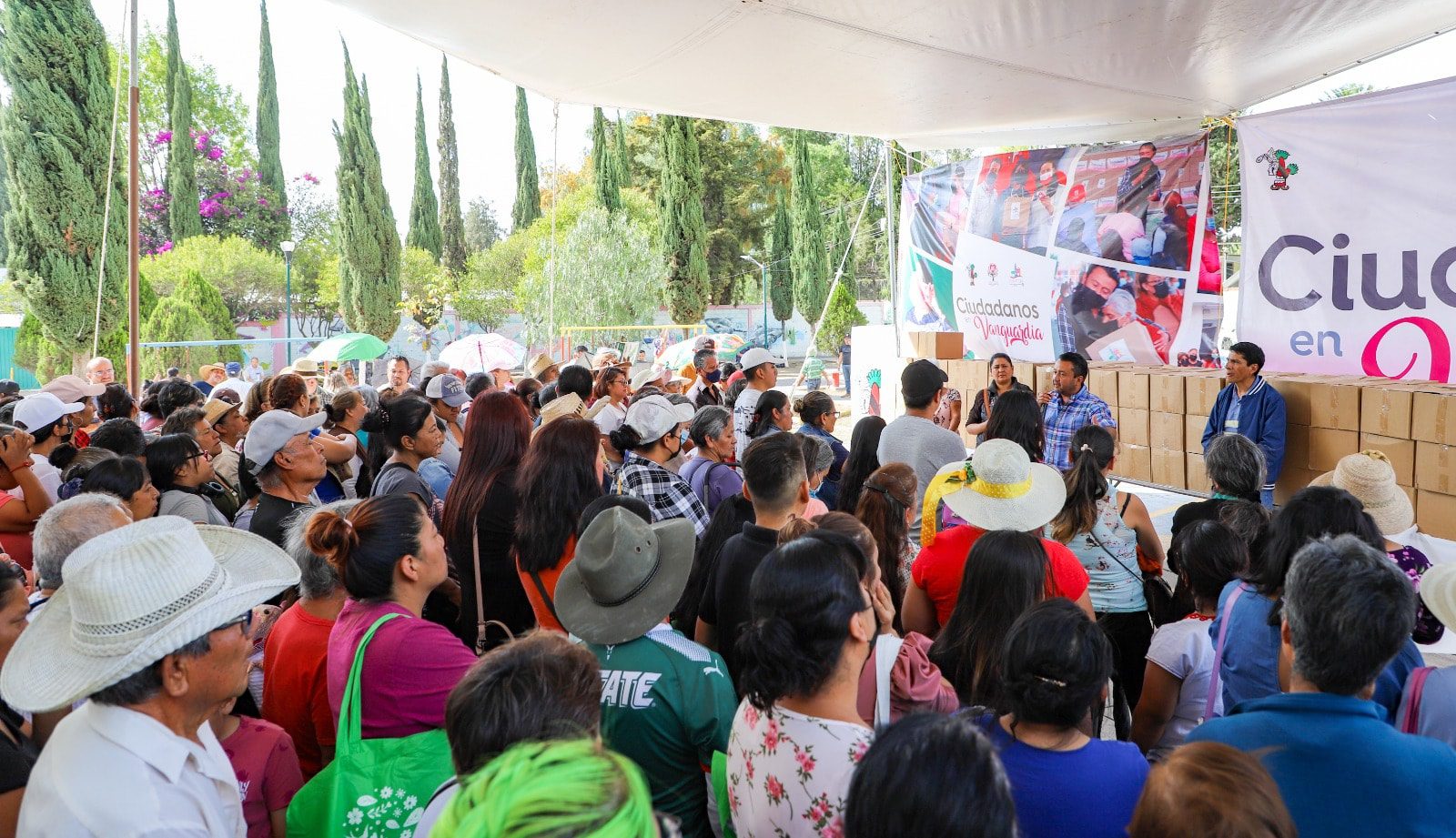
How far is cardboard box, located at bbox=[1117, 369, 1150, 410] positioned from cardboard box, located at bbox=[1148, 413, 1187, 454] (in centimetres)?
18

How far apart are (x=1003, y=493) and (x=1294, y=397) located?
16.9ft

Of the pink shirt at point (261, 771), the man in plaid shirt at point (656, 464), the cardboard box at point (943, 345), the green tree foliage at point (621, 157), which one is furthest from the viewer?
the green tree foliage at point (621, 157)

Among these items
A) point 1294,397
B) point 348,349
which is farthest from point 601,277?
point 1294,397

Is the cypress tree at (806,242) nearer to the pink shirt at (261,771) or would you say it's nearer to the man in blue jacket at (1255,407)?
the man in blue jacket at (1255,407)

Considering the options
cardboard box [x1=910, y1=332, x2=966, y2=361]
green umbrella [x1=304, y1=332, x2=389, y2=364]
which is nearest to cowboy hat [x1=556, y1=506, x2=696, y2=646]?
cardboard box [x1=910, y1=332, x2=966, y2=361]

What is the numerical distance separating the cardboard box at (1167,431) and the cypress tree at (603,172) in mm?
25246

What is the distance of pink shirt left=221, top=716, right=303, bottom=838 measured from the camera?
1894 mm

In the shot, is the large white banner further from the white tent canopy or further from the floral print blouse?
the floral print blouse

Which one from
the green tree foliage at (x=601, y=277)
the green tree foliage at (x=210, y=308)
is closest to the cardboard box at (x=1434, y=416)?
the green tree foliage at (x=601, y=277)

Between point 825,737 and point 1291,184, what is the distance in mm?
7479

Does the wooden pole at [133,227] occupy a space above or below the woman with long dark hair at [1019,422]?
above

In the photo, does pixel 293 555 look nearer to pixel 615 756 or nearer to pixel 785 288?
pixel 615 756

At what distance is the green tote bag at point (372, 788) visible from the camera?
1777 mm

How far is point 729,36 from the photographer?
594 cm
